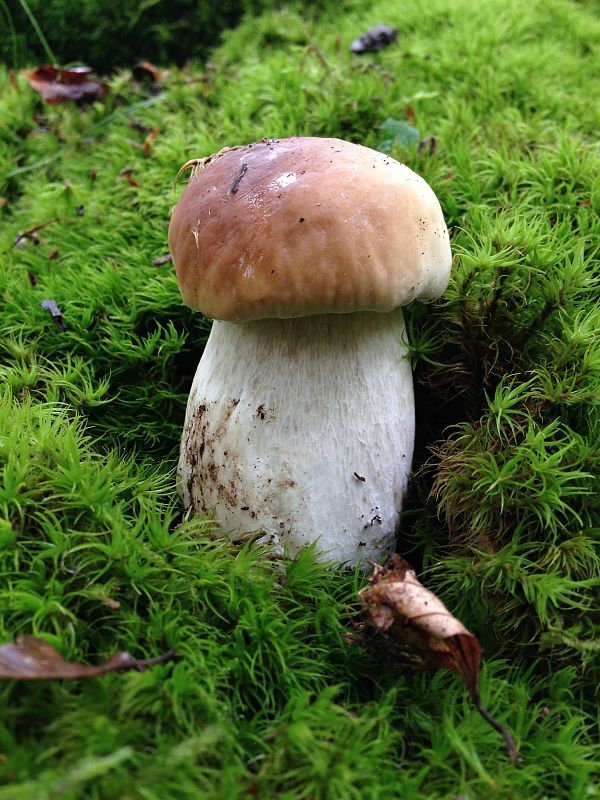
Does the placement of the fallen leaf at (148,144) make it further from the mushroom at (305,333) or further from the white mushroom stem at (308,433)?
the white mushroom stem at (308,433)

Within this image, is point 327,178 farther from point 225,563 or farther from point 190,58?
point 190,58

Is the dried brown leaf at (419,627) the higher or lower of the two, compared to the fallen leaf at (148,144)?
lower

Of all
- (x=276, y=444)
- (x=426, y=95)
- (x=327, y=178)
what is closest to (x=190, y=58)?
(x=426, y=95)

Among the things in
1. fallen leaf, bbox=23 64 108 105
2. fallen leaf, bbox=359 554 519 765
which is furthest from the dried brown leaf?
fallen leaf, bbox=23 64 108 105

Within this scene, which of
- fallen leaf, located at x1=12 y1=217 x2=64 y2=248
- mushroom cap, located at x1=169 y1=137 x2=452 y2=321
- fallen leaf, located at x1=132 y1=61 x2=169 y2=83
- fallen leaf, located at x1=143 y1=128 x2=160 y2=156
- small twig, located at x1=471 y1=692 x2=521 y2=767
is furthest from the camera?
fallen leaf, located at x1=132 y1=61 x2=169 y2=83

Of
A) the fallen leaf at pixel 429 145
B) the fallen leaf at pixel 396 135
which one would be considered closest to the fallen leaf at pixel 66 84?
the fallen leaf at pixel 396 135

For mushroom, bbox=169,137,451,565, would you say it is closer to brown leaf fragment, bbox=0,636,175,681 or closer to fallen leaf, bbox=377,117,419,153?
brown leaf fragment, bbox=0,636,175,681
